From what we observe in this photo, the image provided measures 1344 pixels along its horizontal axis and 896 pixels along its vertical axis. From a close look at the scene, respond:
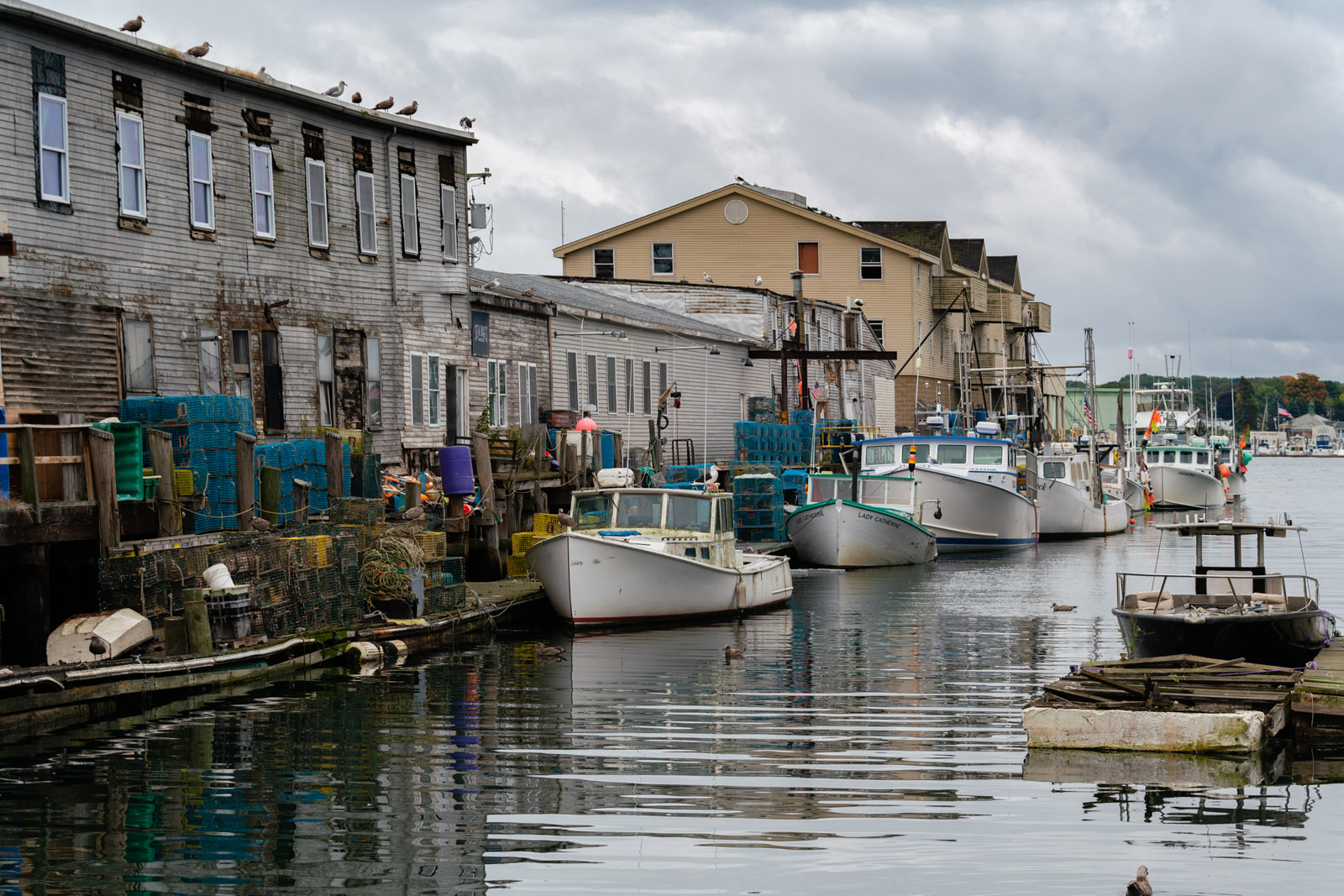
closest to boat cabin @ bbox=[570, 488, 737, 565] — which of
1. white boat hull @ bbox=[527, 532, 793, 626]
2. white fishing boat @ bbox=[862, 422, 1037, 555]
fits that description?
white boat hull @ bbox=[527, 532, 793, 626]

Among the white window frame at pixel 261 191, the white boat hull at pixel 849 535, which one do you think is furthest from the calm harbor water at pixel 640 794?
the white boat hull at pixel 849 535

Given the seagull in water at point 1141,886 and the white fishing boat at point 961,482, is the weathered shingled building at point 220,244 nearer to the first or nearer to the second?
the white fishing boat at point 961,482

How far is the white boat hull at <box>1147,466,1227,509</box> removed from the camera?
7456 centimetres

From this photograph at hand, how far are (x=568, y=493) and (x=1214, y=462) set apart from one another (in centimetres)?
4929

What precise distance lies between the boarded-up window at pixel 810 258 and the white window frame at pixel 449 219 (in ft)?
118

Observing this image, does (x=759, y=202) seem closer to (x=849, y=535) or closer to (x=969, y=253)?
(x=969, y=253)

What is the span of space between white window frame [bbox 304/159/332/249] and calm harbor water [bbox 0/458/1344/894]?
11370 millimetres

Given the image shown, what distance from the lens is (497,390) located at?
122ft

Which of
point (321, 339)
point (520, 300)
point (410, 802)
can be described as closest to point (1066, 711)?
point (410, 802)

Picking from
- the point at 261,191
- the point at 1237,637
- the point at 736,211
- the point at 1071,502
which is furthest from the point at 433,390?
the point at 736,211

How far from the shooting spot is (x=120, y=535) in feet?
69.1

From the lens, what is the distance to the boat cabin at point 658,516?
2827cm

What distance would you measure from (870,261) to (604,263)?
38.6 ft

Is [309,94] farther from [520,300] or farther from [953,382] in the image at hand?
[953,382]
